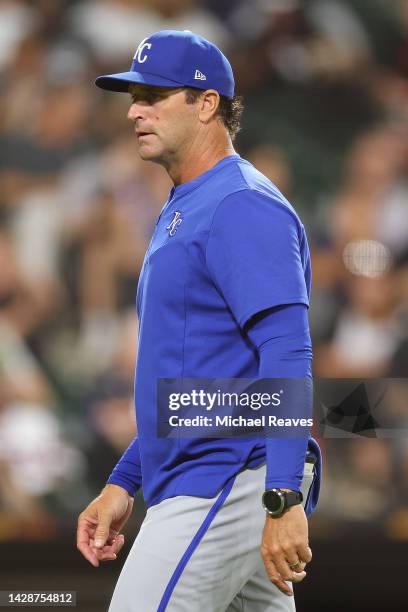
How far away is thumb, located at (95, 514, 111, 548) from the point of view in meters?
2.02

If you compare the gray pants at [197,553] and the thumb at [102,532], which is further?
the thumb at [102,532]

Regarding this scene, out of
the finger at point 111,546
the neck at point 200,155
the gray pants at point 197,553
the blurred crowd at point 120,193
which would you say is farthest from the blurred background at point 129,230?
the gray pants at point 197,553

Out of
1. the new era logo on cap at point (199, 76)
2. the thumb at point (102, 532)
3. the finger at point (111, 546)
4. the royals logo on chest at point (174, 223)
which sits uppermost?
the new era logo on cap at point (199, 76)

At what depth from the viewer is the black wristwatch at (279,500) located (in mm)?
1678

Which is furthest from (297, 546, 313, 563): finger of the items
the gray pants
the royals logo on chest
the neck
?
the neck

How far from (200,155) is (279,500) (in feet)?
2.37

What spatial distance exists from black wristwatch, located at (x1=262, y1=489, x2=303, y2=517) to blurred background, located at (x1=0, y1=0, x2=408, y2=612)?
2436 millimetres

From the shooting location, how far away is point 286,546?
5.44 feet

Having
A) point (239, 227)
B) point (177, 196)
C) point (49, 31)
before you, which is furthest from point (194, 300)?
point (49, 31)

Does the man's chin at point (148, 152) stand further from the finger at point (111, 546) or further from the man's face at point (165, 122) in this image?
the finger at point (111, 546)

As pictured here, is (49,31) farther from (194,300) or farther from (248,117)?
(194,300)

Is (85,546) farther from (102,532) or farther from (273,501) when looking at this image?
(273,501)

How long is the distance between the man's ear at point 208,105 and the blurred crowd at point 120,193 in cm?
213

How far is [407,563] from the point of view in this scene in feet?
13.3
